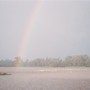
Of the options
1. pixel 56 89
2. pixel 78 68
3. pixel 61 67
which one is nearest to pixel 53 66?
pixel 61 67

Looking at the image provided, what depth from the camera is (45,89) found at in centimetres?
1297

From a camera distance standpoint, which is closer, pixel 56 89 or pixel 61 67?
A: pixel 56 89

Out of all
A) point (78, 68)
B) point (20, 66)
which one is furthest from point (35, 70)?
point (78, 68)

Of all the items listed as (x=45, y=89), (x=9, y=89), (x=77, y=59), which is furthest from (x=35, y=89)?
(x=77, y=59)

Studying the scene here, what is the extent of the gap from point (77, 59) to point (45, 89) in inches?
840

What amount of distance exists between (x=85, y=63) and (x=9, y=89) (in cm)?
2251

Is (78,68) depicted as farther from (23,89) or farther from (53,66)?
(23,89)

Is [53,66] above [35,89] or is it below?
above

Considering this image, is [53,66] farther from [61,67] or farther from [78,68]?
[78,68]

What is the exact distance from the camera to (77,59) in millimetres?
33875

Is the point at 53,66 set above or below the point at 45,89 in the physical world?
above

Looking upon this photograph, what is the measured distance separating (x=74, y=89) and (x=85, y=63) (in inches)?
859

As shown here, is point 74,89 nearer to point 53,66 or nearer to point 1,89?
point 1,89

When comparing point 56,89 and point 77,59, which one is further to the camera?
point 77,59
